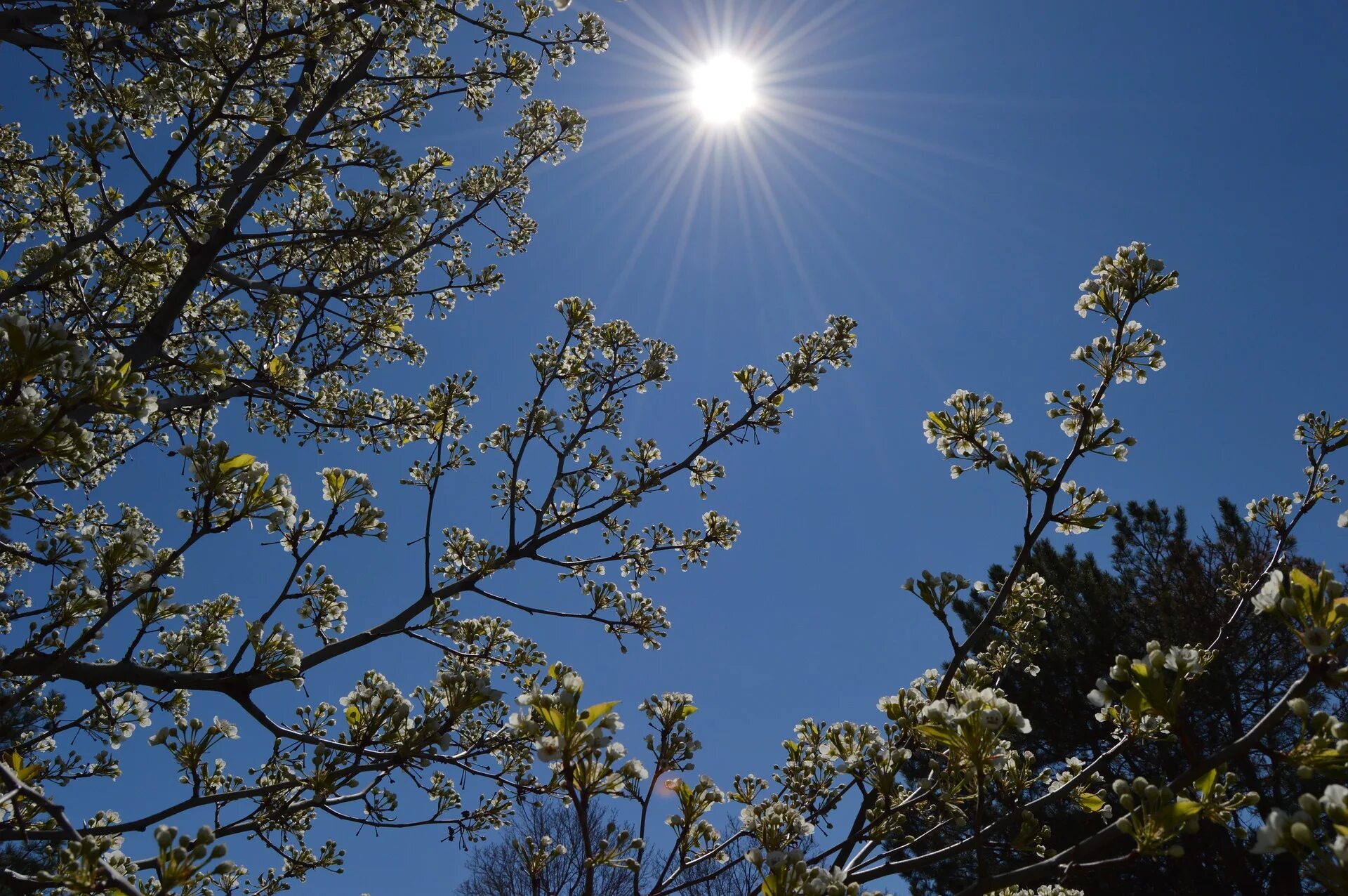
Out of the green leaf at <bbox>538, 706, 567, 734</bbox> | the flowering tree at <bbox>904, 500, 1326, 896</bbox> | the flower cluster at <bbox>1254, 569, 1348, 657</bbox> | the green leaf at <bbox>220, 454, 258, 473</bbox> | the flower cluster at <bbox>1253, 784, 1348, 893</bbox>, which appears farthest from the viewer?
the flowering tree at <bbox>904, 500, 1326, 896</bbox>

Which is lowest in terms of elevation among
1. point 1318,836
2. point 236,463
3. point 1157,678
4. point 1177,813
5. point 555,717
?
point 1318,836

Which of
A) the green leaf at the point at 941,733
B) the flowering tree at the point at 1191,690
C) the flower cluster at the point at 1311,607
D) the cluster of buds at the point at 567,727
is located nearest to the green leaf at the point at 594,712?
the cluster of buds at the point at 567,727

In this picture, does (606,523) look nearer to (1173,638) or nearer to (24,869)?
(24,869)

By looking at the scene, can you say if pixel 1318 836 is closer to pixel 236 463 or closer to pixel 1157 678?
pixel 1157 678

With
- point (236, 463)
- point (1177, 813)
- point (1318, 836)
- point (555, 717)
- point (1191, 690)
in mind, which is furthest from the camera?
point (1191, 690)

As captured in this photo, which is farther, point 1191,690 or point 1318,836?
point 1191,690

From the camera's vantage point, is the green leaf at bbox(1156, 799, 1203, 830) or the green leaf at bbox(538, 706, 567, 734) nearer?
the green leaf at bbox(1156, 799, 1203, 830)

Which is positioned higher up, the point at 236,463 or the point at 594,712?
the point at 236,463

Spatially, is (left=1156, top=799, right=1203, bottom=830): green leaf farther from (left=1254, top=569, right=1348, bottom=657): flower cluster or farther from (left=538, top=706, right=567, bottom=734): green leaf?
(left=538, top=706, right=567, bottom=734): green leaf

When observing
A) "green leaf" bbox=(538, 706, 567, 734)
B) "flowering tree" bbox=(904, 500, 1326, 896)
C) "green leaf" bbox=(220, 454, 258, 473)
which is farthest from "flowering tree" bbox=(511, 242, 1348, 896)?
"flowering tree" bbox=(904, 500, 1326, 896)

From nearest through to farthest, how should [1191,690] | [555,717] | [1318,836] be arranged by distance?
[1318,836] → [555,717] → [1191,690]

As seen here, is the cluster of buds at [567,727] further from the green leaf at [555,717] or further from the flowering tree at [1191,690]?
the flowering tree at [1191,690]

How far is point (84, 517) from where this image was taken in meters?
6.39

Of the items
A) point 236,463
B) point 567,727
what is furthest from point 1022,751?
point 236,463
